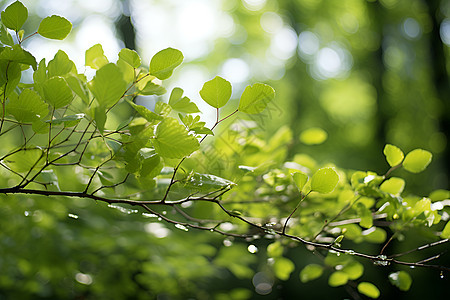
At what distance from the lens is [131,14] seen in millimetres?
5566

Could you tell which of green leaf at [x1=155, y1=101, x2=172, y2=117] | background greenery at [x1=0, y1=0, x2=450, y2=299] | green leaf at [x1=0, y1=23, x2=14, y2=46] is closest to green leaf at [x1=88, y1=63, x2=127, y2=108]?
green leaf at [x1=155, y1=101, x2=172, y2=117]

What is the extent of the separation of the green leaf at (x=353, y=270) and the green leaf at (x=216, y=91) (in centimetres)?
60

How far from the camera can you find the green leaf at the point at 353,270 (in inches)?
36.2

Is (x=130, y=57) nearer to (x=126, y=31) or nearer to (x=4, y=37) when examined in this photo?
(x=4, y=37)

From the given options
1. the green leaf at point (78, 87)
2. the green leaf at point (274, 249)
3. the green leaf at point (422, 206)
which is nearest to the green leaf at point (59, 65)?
the green leaf at point (78, 87)

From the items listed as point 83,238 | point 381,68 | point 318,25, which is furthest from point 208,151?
point 318,25

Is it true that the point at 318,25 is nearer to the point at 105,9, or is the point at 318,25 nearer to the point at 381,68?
the point at 381,68

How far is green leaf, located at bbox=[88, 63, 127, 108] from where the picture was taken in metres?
→ 0.49

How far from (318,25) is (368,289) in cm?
778

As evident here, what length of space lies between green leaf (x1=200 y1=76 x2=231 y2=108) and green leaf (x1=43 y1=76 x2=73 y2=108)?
22 centimetres

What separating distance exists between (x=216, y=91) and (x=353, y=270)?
622mm

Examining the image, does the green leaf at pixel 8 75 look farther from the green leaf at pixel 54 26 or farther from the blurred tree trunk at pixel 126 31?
the blurred tree trunk at pixel 126 31

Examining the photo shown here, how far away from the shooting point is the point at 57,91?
57cm


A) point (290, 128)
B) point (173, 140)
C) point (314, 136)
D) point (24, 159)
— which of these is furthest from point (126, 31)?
point (173, 140)
